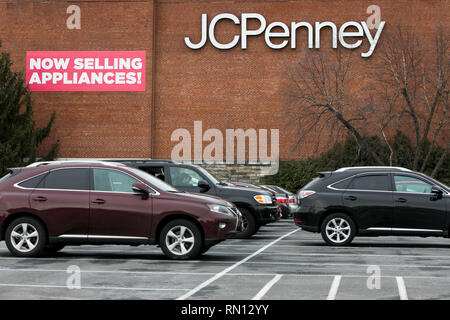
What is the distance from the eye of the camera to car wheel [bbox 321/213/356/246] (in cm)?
1642

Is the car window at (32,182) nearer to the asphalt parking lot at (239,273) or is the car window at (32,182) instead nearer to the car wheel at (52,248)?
the asphalt parking lot at (239,273)

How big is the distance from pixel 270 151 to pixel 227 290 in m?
34.7

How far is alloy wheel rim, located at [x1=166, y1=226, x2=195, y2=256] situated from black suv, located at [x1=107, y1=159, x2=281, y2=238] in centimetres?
491

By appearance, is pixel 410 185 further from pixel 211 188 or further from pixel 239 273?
pixel 239 273

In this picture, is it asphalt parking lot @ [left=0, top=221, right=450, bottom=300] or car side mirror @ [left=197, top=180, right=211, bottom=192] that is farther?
car side mirror @ [left=197, top=180, right=211, bottom=192]

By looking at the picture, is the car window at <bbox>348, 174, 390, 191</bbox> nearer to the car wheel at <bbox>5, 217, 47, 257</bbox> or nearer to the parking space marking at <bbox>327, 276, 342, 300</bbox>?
the parking space marking at <bbox>327, 276, 342, 300</bbox>

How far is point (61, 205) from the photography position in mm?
13211

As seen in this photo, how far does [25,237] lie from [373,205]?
23.5ft

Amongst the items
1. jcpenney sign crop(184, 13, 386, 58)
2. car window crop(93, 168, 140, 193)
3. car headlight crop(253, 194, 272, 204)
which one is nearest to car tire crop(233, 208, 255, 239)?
car headlight crop(253, 194, 272, 204)

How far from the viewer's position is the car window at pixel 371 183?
16516 mm

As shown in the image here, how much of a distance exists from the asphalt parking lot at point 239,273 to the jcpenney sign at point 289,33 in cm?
2825

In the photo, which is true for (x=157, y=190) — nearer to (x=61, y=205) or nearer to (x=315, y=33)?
(x=61, y=205)

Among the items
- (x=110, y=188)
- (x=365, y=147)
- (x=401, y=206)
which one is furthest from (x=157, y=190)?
(x=365, y=147)

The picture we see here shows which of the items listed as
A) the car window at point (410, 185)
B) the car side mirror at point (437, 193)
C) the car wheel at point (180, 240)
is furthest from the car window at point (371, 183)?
the car wheel at point (180, 240)
